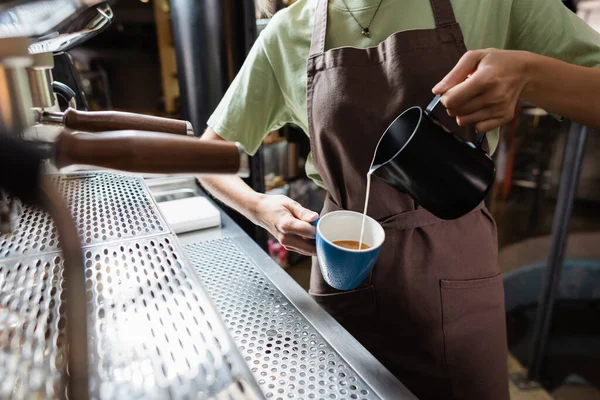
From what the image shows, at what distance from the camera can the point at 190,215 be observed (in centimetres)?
119

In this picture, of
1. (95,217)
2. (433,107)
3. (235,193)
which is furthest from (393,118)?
(95,217)

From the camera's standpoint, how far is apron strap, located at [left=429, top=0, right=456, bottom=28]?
2.75ft

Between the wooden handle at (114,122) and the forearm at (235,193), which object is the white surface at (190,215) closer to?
the forearm at (235,193)

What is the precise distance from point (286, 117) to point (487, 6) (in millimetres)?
537

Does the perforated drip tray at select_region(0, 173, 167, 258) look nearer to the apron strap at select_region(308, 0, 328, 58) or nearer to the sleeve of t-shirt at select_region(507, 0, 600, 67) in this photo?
the apron strap at select_region(308, 0, 328, 58)

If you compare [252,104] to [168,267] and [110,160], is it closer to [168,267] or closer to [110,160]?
[168,267]

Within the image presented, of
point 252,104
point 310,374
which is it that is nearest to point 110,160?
point 310,374

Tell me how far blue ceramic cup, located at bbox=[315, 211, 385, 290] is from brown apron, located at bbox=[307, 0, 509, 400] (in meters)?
0.13

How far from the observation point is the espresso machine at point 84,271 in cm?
39

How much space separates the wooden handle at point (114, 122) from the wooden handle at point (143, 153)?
9 centimetres

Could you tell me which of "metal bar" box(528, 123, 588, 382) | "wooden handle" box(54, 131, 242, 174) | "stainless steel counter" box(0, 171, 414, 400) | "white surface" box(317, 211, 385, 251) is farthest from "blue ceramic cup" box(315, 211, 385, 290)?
"metal bar" box(528, 123, 588, 382)

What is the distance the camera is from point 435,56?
0.83 meters

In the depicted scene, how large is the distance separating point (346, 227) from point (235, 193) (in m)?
0.39

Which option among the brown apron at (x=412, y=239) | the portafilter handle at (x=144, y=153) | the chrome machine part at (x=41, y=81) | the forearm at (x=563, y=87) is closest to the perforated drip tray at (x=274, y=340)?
the brown apron at (x=412, y=239)
